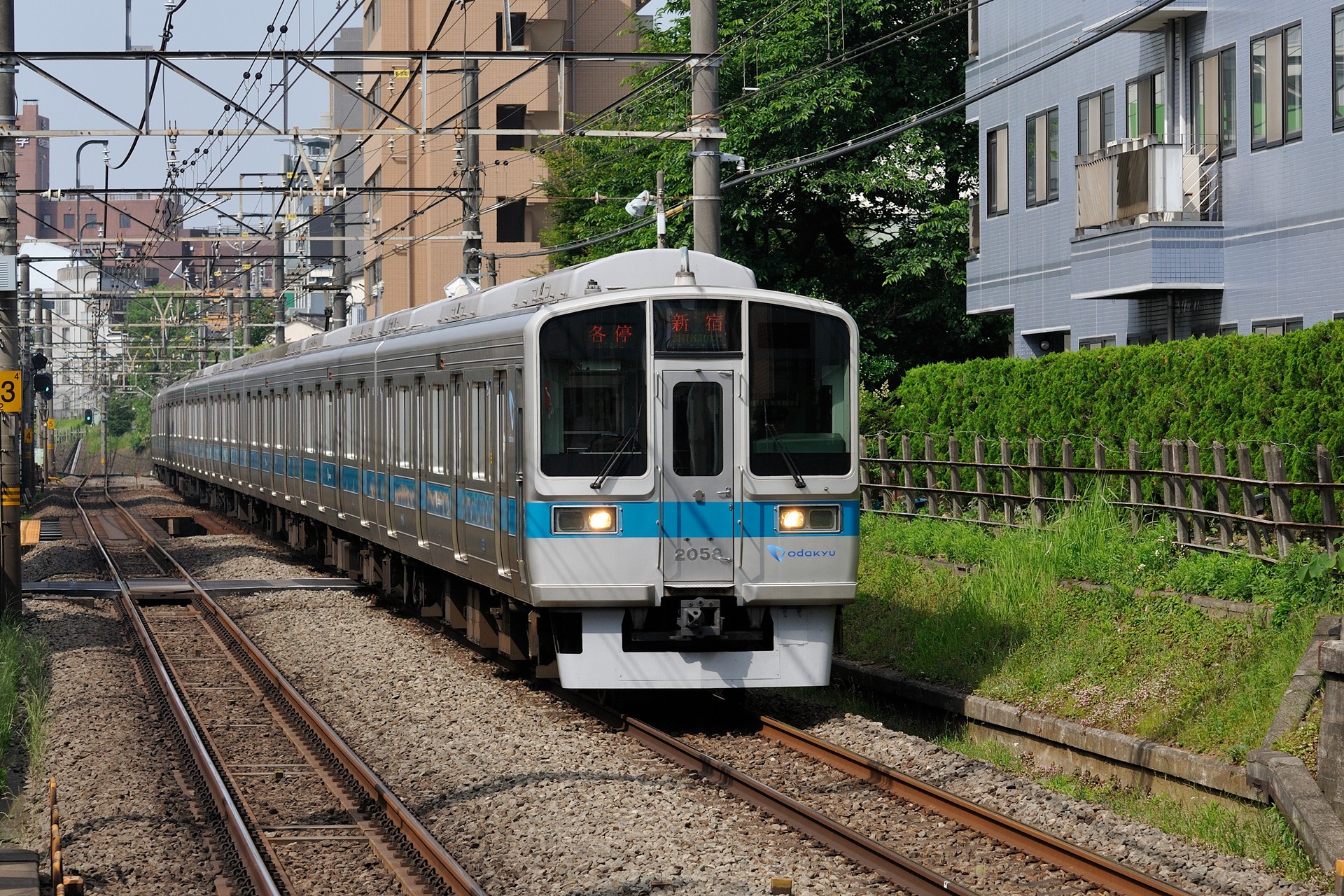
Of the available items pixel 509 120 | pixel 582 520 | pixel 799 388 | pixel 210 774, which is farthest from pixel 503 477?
pixel 509 120

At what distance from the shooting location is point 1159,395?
16891 millimetres

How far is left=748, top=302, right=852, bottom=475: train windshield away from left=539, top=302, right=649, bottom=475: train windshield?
77cm

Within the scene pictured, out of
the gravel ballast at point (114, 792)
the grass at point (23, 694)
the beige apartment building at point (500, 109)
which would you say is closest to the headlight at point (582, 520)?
the gravel ballast at point (114, 792)

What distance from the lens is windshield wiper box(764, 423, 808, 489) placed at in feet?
36.6

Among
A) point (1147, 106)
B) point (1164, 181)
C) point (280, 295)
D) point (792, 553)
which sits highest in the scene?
point (1147, 106)

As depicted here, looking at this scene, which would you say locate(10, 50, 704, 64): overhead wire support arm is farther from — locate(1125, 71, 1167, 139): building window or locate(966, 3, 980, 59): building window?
locate(966, 3, 980, 59): building window

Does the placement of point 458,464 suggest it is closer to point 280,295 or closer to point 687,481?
point 687,481

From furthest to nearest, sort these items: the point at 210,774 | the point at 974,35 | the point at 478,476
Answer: the point at 974,35, the point at 478,476, the point at 210,774

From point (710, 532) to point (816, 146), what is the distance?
20120 millimetres

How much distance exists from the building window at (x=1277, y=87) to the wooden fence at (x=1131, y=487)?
13.8ft

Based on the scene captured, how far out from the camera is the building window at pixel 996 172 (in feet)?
85.5

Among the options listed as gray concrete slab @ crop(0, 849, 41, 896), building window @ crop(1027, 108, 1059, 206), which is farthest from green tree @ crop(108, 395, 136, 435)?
gray concrete slab @ crop(0, 849, 41, 896)

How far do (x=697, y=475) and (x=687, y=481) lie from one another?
0.08m

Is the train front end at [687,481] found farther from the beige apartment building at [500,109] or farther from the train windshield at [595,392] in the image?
the beige apartment building at [500,109]
